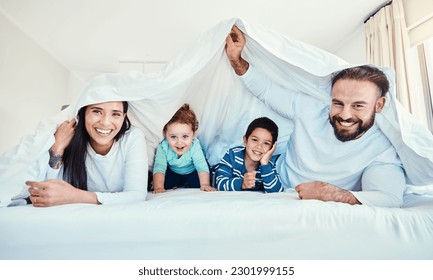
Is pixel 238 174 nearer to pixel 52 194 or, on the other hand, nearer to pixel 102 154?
pixel 102 154

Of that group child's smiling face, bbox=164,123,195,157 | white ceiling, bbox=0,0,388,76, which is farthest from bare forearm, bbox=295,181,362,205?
white ceiling, bbox=0,0,388,76

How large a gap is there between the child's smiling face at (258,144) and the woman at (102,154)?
14.2 inches

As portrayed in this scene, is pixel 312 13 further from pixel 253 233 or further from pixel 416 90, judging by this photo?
pixel 253 233

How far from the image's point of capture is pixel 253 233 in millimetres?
598

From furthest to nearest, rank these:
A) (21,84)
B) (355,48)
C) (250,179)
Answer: (355,48) < (21,84) < (250,179)

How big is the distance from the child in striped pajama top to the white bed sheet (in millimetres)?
357

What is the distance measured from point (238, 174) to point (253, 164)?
6cm

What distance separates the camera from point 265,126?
1047mm

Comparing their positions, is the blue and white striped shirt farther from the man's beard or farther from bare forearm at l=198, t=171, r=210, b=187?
the man's beard

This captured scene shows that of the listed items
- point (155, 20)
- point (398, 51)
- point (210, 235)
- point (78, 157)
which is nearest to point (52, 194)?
point (78, 157)

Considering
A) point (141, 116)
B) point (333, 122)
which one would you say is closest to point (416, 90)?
point (333, 122)

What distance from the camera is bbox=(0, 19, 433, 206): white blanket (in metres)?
0.76

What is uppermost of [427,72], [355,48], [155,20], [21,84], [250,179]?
[155,20]
